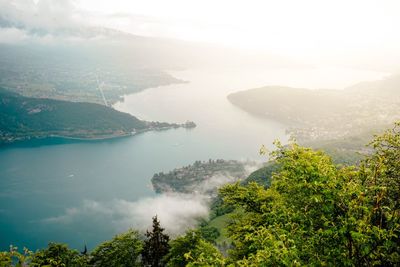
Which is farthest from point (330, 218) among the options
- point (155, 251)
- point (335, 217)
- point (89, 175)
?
point (89, 175)

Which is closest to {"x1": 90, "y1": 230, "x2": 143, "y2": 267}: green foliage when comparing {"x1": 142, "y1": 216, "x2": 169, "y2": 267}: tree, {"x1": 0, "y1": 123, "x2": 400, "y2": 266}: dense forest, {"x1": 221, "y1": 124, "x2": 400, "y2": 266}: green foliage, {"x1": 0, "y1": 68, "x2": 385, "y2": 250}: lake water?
{"x1": 142, "y1": 216, "x2": 169, "y2": 267}: tree

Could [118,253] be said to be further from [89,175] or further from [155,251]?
[89,175]

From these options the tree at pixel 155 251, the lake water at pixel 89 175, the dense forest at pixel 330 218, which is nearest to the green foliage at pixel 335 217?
the dense forest at pixel 330 218

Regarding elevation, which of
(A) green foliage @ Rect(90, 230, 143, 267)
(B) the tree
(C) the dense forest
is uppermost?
(C) the dense forest

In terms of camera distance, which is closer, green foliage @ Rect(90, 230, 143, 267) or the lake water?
green foliage @ Rect(90, 230, 143, 267)

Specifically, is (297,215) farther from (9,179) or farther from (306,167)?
(9,179)

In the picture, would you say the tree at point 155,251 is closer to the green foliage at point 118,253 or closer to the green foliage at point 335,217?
the green foliage at point 118,253

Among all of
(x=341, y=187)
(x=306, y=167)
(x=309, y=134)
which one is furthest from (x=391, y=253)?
(x=309, y=134)

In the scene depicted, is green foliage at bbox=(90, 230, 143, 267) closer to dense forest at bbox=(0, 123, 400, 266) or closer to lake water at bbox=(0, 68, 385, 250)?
dense forest at bbox=(0, 123, 400, 266)
